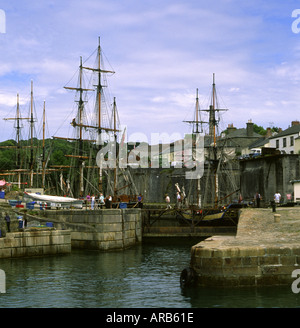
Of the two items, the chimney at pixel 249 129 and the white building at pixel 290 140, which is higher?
the chimney at pixel 249 129

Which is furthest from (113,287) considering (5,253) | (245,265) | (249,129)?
(249,129)

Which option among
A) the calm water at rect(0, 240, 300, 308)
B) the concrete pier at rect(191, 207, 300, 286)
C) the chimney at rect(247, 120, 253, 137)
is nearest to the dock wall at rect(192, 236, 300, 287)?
the concrete pier at rect(191, 207, 300, 286)

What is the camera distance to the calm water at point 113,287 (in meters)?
19.7

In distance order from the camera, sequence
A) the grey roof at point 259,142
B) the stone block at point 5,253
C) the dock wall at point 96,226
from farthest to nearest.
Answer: the grey roof at point 259,142, the dock wall at point 96,226, the stone block at point 5,253

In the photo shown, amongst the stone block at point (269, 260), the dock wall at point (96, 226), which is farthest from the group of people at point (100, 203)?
the stone block at point (269, 260)

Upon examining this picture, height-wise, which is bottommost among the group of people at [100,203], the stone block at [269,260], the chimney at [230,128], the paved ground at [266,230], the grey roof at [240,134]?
the stone block at [269,260]

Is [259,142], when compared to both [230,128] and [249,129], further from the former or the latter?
[230,128]

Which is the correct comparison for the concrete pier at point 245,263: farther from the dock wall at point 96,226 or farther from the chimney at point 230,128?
the chimney at point 230,128

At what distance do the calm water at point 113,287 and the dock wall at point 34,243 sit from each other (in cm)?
77

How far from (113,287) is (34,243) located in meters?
A: 11.1
